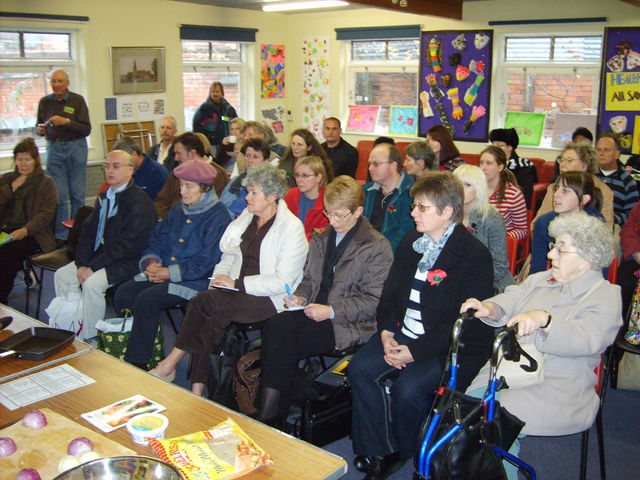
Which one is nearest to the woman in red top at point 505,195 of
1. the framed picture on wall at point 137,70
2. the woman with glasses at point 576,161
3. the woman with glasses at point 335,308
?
the woman with glasses at point 576,161

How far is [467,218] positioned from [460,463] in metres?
1.75

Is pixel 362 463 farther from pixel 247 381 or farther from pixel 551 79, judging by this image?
pixel 551 79

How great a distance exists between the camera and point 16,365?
2.29 meters

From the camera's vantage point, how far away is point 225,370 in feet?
10.4

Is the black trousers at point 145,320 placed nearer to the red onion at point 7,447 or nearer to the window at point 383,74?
the red onion at point 7,447

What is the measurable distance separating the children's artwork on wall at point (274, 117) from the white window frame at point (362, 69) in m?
1.02

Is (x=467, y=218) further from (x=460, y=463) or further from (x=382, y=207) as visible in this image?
(x=460, y=463)

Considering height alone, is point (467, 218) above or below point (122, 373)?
above

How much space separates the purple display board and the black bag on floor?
5380 millimetres

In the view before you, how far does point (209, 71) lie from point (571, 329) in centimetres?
753

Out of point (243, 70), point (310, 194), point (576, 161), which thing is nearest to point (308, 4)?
point (243, 70)

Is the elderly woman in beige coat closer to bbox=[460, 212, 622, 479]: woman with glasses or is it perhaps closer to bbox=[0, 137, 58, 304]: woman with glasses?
bbox=[460, 212, 622, 479]: woman with glasses

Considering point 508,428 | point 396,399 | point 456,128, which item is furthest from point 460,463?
point 456,128

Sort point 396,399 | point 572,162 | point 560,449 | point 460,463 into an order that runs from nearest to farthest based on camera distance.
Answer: point 460,463, point 396,399, point 560,449, point 572,162
